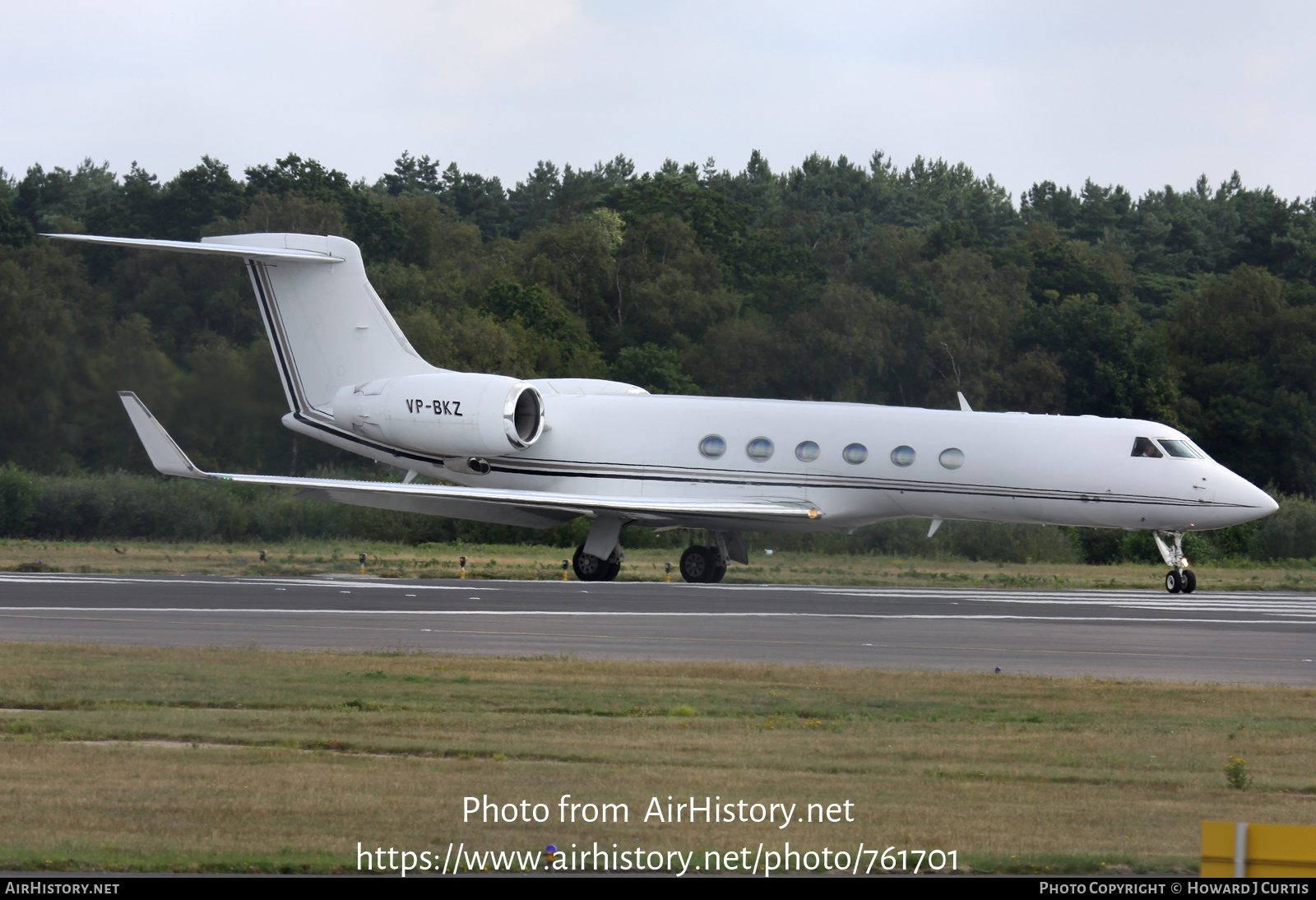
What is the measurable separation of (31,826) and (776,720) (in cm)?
548

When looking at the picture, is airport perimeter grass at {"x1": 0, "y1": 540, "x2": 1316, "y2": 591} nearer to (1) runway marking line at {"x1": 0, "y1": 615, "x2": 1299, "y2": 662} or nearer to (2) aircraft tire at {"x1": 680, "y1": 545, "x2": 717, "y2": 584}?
(2) aircraft tire at {"x1": 680, "y1": 545, "x2": 717, "y2": 584}

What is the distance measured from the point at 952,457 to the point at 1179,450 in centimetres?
376

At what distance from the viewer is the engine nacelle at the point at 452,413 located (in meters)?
28.5

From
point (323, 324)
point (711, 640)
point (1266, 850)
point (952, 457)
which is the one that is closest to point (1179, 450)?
point (952, 457)

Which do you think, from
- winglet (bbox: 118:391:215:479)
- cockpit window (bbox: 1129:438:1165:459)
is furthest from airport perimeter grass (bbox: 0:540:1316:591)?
cockpit window (bbox: 1129:438:1165:459)

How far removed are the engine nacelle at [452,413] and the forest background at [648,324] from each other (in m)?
5.29

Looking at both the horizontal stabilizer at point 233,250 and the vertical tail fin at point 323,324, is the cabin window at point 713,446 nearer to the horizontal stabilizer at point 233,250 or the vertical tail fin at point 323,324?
the vertical tail fin at point 323,324

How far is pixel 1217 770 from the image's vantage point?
30.7 ft

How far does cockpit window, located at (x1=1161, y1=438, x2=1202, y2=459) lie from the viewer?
83.5ft

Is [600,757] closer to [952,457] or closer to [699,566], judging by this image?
[952,457]

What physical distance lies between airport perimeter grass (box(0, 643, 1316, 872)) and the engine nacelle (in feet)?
46.7

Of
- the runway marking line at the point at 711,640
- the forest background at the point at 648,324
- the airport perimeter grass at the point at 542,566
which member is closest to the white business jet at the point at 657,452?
the airport perimeter grass at the point at 542,566

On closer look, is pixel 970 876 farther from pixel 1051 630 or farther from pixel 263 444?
pixel 263 444

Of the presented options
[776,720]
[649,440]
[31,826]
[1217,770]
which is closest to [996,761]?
[1217,770]
